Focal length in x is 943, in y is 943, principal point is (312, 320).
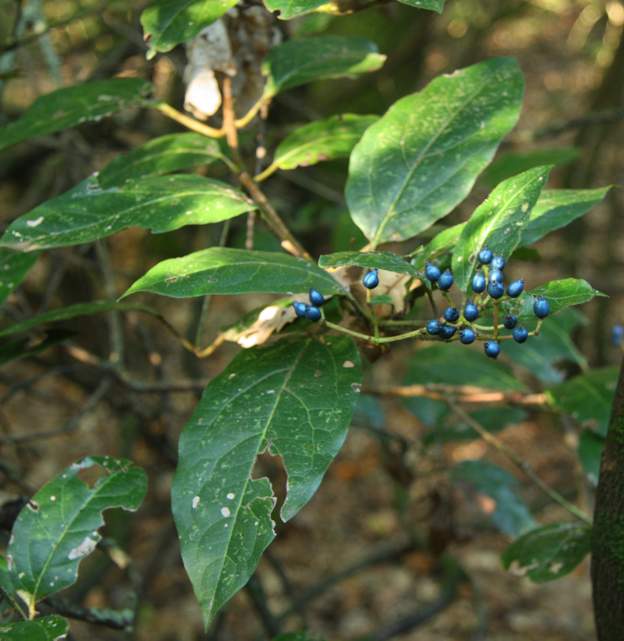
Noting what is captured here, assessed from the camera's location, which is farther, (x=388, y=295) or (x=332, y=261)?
(x=388, y=295)

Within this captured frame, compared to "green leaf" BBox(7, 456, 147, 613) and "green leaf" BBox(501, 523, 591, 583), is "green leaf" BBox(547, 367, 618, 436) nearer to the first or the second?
"green leaf" BBox(501, 523, 591, 583)

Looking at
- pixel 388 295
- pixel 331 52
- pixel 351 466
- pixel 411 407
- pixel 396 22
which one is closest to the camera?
pixel 388 295

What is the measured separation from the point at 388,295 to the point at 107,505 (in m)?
0.48

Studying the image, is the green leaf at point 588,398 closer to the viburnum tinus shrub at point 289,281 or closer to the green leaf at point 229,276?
the viburnum tinus shrub at point 289,281

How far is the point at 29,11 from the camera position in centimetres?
241

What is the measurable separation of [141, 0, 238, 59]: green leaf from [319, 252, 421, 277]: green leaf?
1.37 feet

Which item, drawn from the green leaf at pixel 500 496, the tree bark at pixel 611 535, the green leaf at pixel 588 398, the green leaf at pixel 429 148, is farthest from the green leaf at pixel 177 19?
the green leaf at pixel 500 496

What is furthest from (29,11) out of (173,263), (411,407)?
(173,263)

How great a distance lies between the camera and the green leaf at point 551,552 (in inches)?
58.4

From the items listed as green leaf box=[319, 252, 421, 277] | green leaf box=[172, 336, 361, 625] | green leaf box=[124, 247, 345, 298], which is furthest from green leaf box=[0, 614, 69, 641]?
green leaf box=[319, 252, 421, 277]

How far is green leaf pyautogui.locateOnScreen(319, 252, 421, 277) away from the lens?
106cm

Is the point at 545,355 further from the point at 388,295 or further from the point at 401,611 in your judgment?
the point at 401,611

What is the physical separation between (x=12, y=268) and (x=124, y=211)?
0.26 meters

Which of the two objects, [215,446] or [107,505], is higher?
[215,446]
